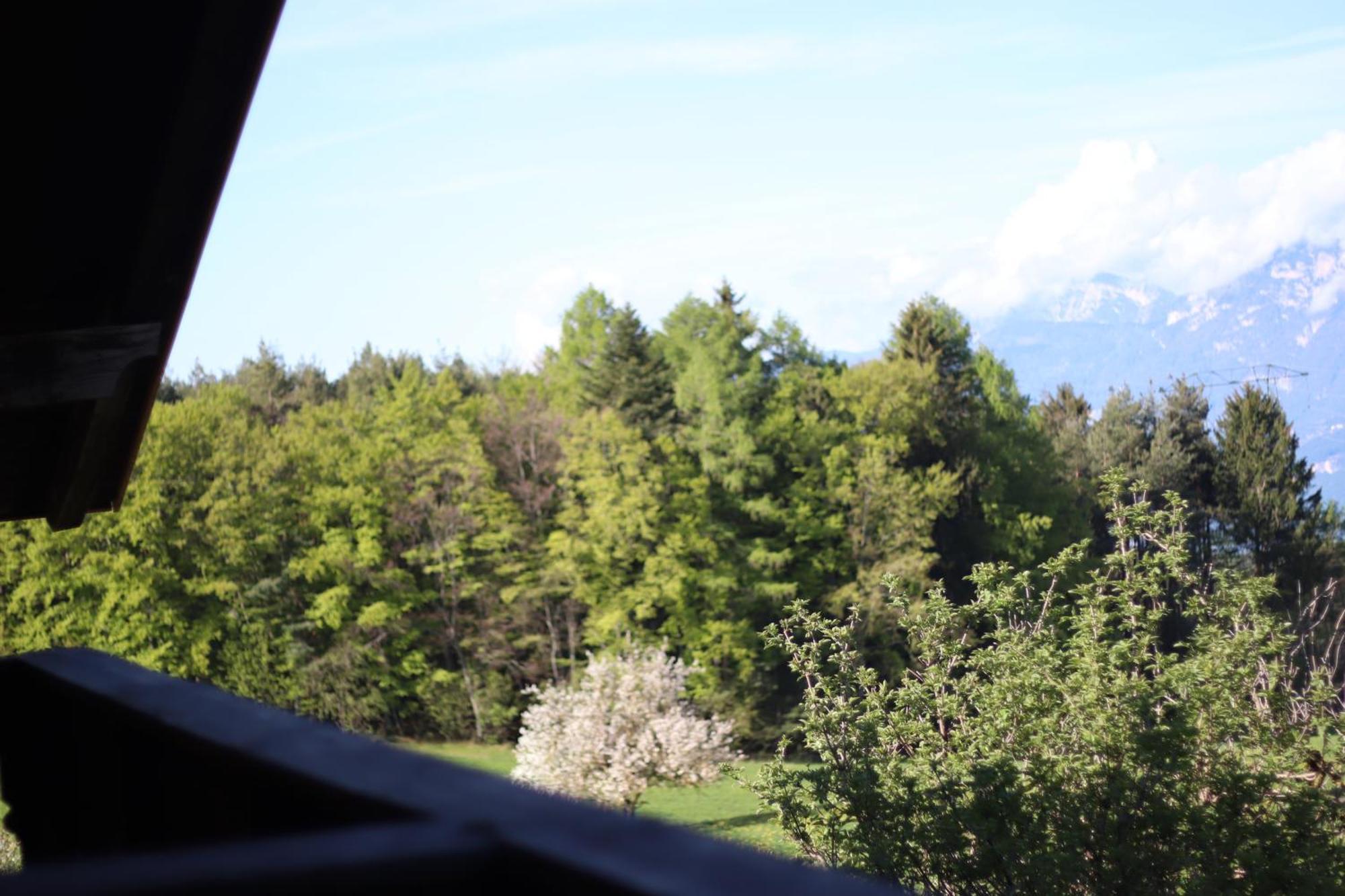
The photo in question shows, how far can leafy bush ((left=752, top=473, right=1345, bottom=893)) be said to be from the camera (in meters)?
9.22

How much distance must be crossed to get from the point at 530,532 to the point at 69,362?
111 feet

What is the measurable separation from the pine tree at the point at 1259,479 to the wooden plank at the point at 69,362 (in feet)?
170

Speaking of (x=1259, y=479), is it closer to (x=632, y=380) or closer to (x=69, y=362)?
(x=632, y=380)

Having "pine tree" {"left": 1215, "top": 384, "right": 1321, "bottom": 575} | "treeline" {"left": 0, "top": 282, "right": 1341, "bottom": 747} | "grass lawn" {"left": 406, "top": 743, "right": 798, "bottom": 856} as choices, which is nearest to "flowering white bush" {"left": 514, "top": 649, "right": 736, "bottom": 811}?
"grass lawn" {"left": 406, "top": 743, "right": 798, "bottom": 856}

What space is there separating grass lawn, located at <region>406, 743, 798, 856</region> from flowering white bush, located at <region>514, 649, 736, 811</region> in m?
1.05

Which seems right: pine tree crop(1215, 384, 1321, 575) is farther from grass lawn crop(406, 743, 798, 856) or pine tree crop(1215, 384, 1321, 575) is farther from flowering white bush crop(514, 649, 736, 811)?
flowering white bush crop(514, 649, 736, 811)

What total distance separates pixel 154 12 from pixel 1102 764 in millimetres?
9049

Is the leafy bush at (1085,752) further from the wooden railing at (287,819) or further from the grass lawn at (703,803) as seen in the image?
the grass lawn at (703,803)

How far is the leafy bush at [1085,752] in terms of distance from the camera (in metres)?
9.22

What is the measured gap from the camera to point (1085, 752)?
33.7 feet

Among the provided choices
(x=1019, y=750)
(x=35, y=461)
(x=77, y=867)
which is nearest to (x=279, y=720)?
(x=77, y=867)

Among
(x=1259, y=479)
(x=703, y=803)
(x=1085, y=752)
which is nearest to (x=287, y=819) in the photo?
(x=1085, y=752)

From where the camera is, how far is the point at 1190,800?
385 inches

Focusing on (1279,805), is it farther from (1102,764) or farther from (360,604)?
(360,604)
